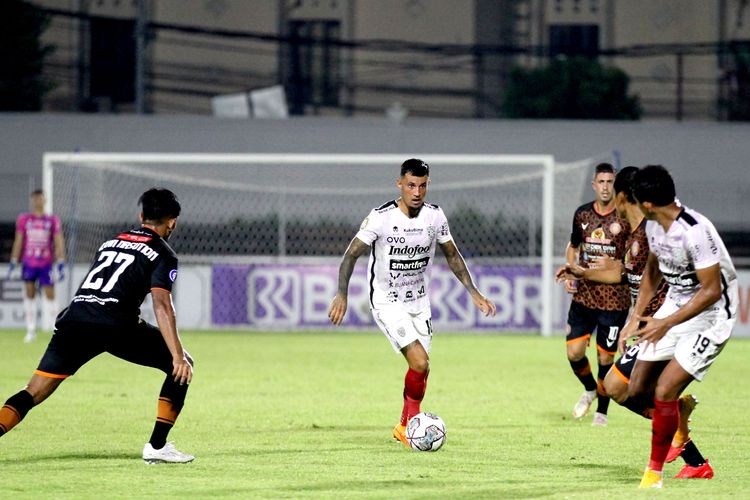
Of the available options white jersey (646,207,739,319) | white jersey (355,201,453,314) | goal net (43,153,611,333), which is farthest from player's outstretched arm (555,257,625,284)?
goal net (43,153,611,333)

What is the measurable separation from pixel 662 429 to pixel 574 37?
36041 mm

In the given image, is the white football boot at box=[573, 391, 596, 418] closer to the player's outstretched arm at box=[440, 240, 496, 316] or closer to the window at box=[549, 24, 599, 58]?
the player's outstretched arm at box=[440, 240, 496, 316]

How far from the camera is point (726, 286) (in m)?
7.35

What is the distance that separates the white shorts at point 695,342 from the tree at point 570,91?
31147 mm

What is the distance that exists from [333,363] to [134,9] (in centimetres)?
2670

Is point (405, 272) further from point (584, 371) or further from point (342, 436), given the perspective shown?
point (584, 371)

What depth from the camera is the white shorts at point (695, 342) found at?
7270 mm

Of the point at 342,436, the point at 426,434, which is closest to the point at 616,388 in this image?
the point at 426,434

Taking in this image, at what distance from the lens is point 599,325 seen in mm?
11305

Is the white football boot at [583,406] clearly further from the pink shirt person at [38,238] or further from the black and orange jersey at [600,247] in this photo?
the pink shirt person at [38,238]

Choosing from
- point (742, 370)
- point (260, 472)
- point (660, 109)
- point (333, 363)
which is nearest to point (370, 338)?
point (333, 363)

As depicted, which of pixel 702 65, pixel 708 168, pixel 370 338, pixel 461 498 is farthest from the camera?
pixel 702 65

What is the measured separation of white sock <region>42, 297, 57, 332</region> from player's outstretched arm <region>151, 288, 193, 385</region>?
13345 millimetres

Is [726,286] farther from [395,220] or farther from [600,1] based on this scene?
[600,1]
